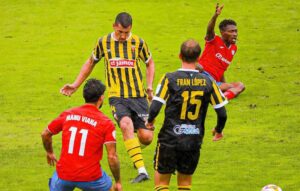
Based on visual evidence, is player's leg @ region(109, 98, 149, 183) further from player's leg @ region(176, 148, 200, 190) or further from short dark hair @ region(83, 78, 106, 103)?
short dark hair @ region(83, 78, 106, 103)

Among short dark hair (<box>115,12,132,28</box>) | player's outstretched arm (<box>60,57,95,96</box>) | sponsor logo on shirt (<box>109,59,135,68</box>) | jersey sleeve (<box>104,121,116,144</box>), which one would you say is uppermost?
short dark hair (<box>115,12,132,28</box>)

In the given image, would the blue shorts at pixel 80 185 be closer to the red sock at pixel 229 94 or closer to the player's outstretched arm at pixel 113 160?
the player's outstretched arm at pixel 113 160

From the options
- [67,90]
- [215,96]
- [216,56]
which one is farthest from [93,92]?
[216,56]

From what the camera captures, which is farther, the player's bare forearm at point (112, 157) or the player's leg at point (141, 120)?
the player's leg at point (141, 120)

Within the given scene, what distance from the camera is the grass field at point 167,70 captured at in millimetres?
16391

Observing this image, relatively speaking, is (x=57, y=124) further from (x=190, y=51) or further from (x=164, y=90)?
(x=190, y=51)

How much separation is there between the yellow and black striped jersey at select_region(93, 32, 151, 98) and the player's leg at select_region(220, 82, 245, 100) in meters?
6.30

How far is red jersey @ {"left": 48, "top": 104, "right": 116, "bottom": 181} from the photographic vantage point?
1113 centimetres

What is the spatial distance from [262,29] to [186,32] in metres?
2.54

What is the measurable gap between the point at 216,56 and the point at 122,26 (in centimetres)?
496

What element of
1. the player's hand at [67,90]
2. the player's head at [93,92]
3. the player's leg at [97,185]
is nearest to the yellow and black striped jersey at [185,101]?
the player's head at [93,92]

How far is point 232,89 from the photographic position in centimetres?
2186

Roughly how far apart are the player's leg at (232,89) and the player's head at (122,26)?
6.61 meters

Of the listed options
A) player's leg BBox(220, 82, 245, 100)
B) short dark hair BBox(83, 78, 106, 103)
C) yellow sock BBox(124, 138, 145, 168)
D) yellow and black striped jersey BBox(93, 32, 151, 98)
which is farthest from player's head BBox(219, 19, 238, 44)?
short dark hair BBox(83, 78, 106, 103)
